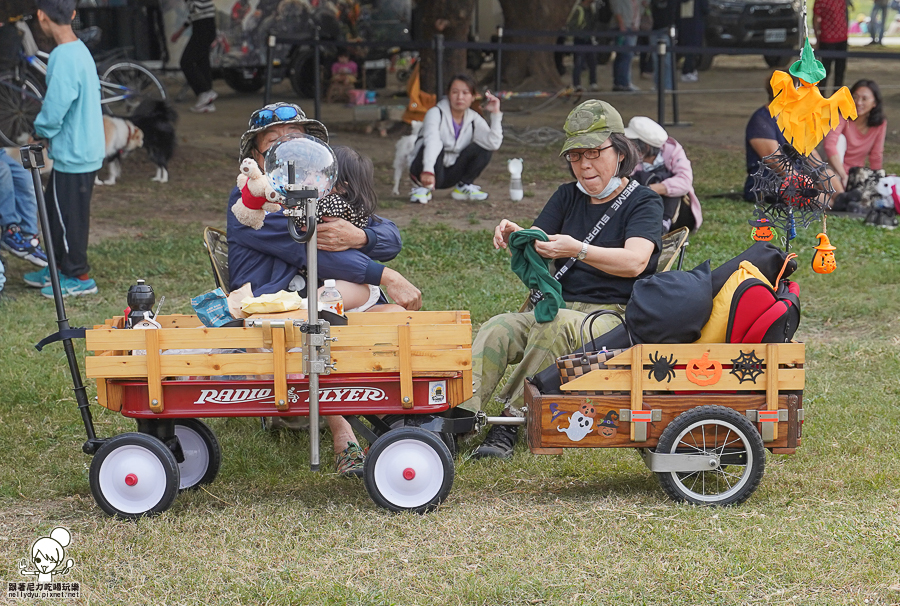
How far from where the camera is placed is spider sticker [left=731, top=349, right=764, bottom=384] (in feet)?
11.8

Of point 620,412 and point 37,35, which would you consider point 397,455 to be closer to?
point 620,412

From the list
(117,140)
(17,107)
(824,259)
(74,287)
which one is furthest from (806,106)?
(17,107)

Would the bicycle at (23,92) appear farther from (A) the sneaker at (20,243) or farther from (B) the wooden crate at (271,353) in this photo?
(B) the wooden crate at (271,353)

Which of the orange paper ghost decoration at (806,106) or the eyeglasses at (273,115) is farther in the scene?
the eyeglasses at (273,115)

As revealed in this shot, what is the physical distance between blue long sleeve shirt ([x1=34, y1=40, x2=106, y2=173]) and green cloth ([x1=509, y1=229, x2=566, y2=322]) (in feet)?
11.9

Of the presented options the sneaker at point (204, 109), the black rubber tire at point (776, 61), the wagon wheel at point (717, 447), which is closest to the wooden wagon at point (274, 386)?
the wagon wheel at point (717, 447)

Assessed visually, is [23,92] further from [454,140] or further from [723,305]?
[723,305]

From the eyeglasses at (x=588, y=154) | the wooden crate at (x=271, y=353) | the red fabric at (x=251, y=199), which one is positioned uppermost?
the eyeglasses at (x=588, y=154)

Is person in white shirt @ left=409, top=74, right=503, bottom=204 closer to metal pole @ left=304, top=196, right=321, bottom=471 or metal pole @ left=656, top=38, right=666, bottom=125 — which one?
metal pole @ left=656, top=38, right=666, bottom=125

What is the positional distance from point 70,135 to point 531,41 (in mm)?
12185

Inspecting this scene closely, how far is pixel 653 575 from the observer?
10.4ft

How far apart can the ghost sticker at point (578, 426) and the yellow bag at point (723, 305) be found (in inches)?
19.1

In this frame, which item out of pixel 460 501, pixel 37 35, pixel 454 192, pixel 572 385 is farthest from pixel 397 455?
pixel 37 35

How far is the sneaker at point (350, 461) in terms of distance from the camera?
4.04 m
